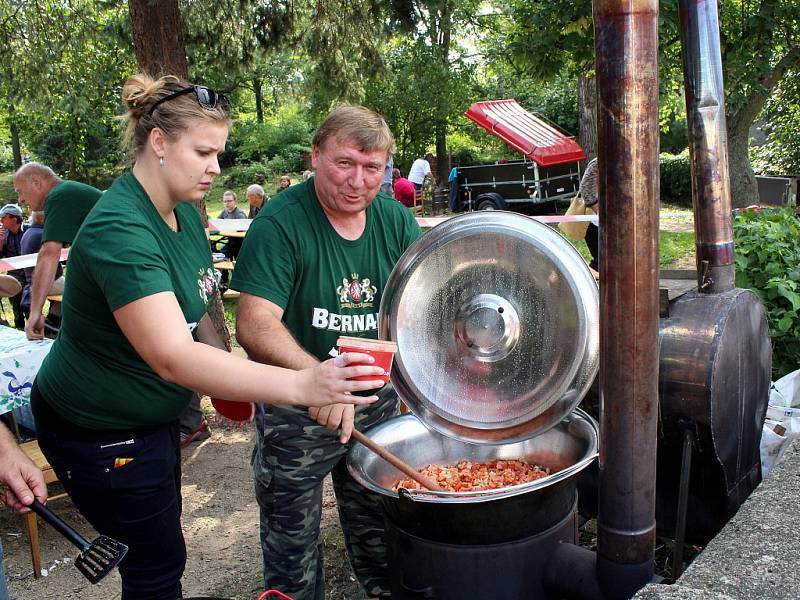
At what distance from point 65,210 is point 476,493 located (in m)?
3.50

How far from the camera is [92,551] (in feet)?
6.53

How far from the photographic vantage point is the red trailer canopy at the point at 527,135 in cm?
1745

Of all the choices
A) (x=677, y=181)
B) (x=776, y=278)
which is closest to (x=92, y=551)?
(x=776, y=278)

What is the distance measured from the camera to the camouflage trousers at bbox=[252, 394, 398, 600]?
8.76 feet

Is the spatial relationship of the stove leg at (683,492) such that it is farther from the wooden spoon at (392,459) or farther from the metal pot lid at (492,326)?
the wooden spoon at (392,459)

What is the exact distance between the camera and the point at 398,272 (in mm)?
2258

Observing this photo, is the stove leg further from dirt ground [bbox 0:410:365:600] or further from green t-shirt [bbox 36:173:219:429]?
green t-shirt [bbox 36:173:219:429]

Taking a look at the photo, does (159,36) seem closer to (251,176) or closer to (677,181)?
(677,181)

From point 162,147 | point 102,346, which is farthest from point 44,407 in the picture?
point 162,147

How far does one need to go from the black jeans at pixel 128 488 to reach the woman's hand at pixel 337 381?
81 centimetres

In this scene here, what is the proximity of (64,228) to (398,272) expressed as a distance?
305cm

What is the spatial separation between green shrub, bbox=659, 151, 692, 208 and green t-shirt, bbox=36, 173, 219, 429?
19.6 m

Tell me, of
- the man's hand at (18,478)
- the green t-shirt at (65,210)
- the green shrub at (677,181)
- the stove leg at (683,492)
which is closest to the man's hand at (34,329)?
the green t-shirt at (65,210)

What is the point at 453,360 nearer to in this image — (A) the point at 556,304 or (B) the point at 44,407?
(A) the point at 556,304
